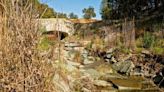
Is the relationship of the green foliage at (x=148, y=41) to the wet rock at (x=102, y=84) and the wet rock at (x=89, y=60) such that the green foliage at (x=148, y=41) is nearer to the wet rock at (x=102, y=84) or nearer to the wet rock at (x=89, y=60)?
the wet rock at (x=89, y=60)

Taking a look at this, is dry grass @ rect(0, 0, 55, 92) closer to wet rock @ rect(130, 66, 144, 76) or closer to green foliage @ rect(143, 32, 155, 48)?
wet rock @ rect(130, 66, 144, 76)

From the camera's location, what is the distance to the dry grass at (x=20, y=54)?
14.6 ft

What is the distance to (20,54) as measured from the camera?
445 cm

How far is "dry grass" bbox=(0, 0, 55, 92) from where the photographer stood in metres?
4.45

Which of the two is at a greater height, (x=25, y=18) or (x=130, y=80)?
(x=25, y=18)

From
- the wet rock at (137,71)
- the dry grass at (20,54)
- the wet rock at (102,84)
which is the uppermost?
the dry grass at (20,54)

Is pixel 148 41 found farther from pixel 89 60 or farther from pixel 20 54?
pixel 20 54

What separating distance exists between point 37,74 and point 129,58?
1304 cm

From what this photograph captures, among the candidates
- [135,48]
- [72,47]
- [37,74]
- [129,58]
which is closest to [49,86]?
[37,74]

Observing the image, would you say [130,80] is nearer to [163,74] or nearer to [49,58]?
[163,74]

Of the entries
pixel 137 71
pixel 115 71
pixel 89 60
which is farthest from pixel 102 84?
pixel 89 60

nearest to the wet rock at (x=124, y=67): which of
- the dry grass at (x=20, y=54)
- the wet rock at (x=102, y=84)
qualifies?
the wet rock at (x=102, y=84)

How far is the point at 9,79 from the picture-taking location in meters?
4.43

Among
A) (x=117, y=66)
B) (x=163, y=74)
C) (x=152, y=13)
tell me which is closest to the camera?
(x=163, y=74)
